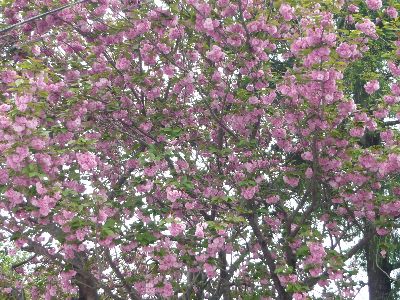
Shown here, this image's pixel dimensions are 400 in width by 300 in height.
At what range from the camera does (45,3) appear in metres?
7.27

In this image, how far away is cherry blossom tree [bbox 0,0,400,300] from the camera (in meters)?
6.10

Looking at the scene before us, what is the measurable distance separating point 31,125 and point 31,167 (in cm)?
45

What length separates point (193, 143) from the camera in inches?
325

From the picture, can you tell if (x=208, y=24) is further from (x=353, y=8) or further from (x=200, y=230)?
(x=200, y=230)

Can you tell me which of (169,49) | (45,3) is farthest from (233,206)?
(45,3)

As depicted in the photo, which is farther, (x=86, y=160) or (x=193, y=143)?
(x=193, y=143)

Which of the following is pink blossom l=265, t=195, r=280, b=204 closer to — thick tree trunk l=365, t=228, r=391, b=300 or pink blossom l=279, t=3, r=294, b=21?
pink blossom l=279, t=3, r=294, b=21

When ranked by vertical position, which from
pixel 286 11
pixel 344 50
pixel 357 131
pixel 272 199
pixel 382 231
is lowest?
pixel 382 231

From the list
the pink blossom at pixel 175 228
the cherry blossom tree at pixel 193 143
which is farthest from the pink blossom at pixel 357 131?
the pink blossom at pixel 175 228

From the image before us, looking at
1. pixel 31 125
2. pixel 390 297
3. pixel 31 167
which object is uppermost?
pixel 390 297

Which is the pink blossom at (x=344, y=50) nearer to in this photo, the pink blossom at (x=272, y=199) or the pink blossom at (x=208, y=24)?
the pink blossom at (x=208, y=24)

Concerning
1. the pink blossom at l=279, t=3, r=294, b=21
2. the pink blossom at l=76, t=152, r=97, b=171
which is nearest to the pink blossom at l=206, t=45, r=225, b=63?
the pink blossom at l=279, t=3, r=294, b=21

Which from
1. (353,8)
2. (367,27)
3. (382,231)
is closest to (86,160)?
(367,27)

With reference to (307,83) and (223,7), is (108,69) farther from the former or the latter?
(307,83)
